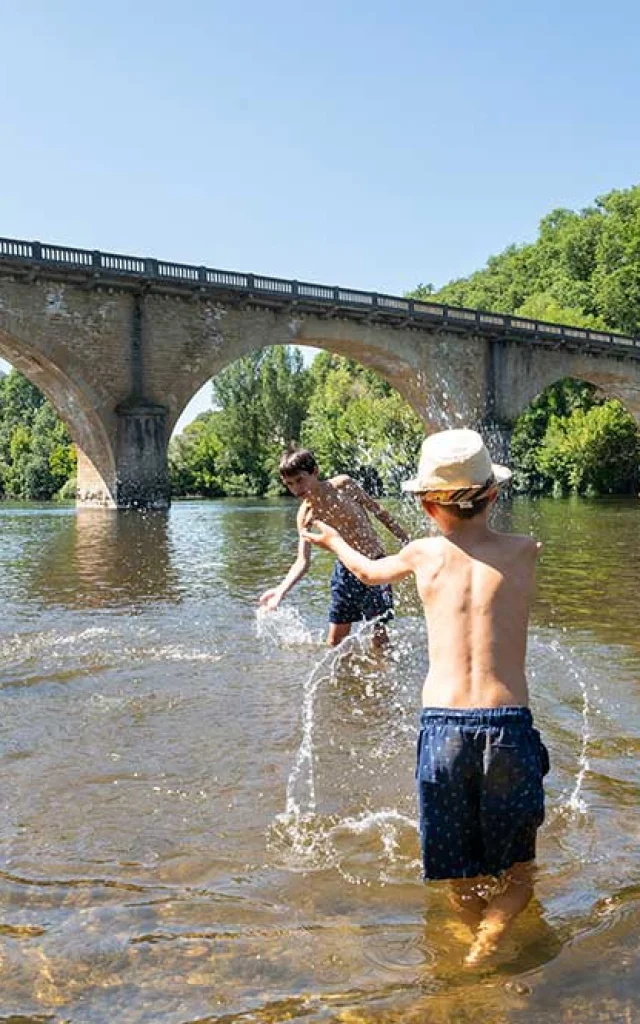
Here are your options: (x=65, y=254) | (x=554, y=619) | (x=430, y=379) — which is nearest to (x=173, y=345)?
(x=65, y=254)

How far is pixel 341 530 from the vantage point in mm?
6477

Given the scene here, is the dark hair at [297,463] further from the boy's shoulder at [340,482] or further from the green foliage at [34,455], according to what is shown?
the green foliage at [34,455]

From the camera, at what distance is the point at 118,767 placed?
4.55m

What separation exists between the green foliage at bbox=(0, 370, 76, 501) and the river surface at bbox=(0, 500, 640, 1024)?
5767 centimetres

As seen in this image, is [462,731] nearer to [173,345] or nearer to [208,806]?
[208,806]

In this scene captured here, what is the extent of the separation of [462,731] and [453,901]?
0.65m

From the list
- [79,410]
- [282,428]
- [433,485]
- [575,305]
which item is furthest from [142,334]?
[575,305]

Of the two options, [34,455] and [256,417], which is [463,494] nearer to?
[256,417]

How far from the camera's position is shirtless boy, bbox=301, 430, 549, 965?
9.05 feet

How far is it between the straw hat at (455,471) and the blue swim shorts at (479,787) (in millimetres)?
626

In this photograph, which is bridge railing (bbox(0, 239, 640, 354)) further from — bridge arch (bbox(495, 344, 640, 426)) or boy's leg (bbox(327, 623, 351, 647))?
boy's leg (bbox(327, 623, 351, 647))

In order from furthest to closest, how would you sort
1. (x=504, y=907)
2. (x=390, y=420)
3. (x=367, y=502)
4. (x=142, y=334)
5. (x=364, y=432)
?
(x=364, y=432), (x=390, y=420), (x=142, y=334), (x=367, y=502), (x=504, y=907)

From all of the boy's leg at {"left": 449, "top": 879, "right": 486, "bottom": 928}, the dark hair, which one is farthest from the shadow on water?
the boy's leg at {"left": 449, "top": 879, "right": 486, "bottom": 928}

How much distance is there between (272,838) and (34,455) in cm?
6909
